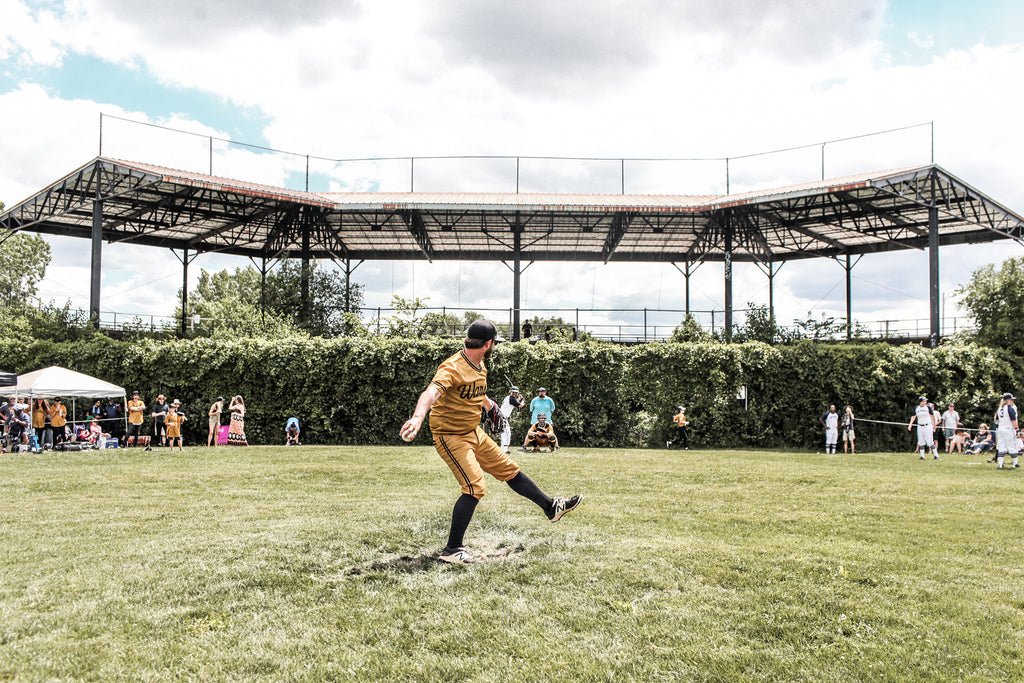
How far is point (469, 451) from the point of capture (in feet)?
18.1

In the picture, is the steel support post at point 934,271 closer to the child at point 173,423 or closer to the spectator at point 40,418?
the child at point 173,423

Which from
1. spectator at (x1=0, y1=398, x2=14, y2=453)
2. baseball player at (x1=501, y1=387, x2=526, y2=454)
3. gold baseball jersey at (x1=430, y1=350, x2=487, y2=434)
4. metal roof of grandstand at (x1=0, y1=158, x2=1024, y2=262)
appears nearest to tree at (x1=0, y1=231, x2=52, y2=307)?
metal roof of grandstand at (x1=0, y1=158, x2=1024, y2=262)

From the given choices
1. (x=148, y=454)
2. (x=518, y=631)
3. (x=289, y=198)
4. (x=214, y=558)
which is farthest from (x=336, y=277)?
(x=518, y=631)

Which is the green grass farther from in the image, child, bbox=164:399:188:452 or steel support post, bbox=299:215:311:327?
steel support post, bbox=299:215:311:327

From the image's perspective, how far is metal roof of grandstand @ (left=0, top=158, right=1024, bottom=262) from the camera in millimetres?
24344

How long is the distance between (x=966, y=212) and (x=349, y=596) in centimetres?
3075

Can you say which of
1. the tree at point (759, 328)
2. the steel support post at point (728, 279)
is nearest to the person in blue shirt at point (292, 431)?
the tree at point (759, 328)

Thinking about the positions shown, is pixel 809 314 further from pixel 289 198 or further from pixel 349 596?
pixel 349 596

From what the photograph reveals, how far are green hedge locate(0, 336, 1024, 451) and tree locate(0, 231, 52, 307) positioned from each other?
108 ft

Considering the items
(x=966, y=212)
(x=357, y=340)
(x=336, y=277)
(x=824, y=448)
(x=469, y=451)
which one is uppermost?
(x=966, y=212)

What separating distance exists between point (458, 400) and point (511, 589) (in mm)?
1585

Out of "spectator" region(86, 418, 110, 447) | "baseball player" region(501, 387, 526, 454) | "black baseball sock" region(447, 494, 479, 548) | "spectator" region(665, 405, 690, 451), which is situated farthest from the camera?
"spectator" region(665, 405, 690, 451)

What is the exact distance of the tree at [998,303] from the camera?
23203 mm

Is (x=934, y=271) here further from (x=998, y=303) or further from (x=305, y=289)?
(x=305, y=289)
